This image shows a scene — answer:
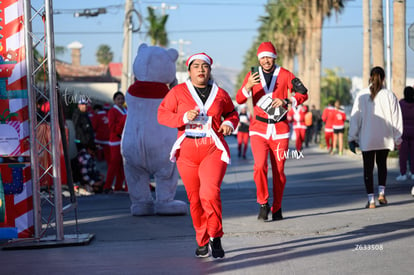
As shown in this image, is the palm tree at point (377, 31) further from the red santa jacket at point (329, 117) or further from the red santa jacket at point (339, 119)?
the red santa jacket at point (339, 119)

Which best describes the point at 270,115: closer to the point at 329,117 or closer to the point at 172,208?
the point at 172,208

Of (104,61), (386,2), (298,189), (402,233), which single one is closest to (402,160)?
(298,189)

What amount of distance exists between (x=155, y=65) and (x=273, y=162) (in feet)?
8.38

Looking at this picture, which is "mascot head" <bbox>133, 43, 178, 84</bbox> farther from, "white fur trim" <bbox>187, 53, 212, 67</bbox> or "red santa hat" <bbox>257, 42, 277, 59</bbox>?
"white fur trim" <bbox>187, 53, 212, 67</bbox>

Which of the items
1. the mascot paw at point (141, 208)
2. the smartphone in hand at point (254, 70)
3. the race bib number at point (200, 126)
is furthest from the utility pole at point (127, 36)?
the race bib number at point (200, 126)

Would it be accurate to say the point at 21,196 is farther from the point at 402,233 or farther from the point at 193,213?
the point at 402,233

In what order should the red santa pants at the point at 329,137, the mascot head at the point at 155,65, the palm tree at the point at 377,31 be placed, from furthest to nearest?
the red santa pants at the point at 329,137 → the palm tree at the point at 377,31 → the mascot head at the point at 155,65

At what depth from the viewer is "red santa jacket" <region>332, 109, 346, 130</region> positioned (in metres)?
25.0

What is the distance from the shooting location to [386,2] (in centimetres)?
2947

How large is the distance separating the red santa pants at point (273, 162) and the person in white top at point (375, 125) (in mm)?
1668

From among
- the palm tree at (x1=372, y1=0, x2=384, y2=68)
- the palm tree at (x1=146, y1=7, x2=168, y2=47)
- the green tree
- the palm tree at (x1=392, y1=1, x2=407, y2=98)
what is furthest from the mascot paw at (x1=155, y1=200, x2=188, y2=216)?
the palm tree at (x1=146, y1=7, x2=168, y2=47)

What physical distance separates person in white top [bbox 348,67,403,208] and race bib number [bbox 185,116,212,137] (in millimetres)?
4102

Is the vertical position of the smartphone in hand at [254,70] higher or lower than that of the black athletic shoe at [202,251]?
higher

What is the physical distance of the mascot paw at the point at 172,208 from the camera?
10766 millimetres
